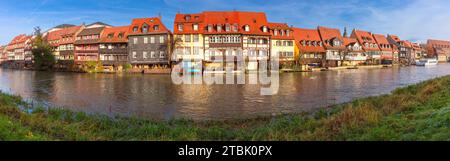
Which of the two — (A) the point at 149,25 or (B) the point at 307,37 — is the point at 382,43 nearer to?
(B) the point at 307,37

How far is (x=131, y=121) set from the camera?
41.7ft

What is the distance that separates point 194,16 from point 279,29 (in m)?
18.1

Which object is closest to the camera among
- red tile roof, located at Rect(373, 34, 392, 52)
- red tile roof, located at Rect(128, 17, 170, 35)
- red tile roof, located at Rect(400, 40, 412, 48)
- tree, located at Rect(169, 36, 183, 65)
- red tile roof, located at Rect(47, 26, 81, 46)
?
tree, located at Rect(169, 36, 183, 65)

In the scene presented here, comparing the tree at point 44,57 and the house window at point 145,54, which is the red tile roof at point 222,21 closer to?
the house window at point 145,54

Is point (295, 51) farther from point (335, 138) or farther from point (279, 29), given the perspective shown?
point (335, 138)

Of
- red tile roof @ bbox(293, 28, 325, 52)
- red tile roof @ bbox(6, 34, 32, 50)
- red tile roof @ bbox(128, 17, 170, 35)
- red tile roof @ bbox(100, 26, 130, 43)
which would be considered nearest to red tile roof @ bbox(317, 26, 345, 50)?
red tile roof @ bbox(293, 28, 325, 52)

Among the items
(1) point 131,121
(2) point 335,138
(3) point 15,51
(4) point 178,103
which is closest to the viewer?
(2) point 335,138

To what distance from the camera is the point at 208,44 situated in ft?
182

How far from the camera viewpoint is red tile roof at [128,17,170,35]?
57356 mm

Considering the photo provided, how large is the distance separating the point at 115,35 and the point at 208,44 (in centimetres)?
2293

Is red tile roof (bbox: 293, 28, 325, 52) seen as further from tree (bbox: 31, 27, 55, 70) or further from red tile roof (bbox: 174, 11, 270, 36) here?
tree (bbox: 31, 27, 55, 70)
